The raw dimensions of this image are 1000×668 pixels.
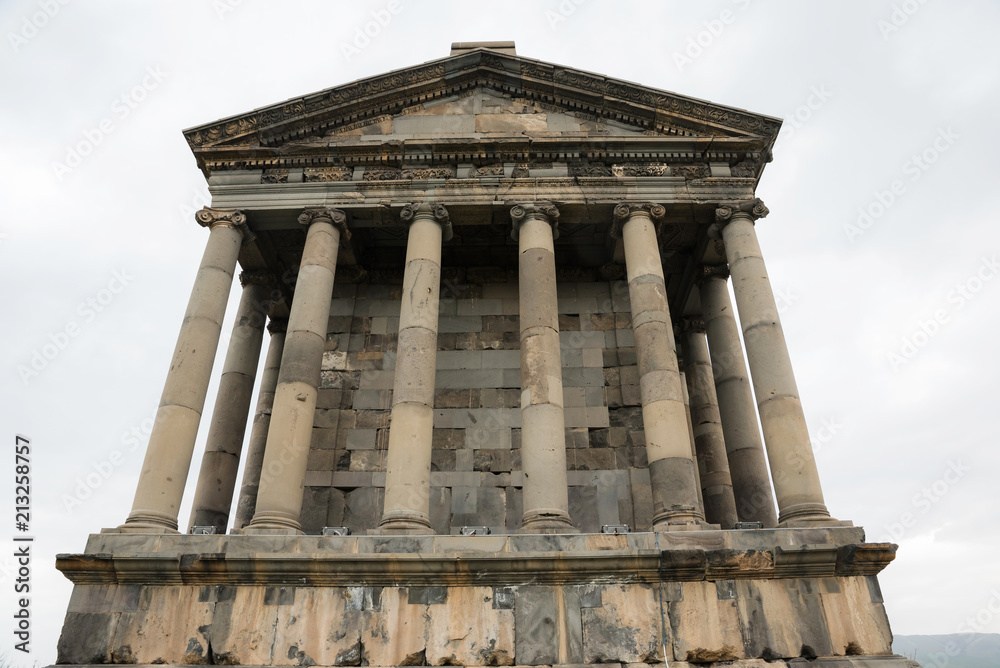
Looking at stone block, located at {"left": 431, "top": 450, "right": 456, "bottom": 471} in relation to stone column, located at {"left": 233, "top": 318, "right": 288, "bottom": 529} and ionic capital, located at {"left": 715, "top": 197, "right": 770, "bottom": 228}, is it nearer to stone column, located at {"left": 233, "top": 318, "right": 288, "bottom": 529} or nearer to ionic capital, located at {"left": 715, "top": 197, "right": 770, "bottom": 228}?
stone column, located at {"left": 233, "top": 318, "right": 288, "bottom": 529}

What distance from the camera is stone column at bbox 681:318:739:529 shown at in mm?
16781

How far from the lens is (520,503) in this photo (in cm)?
1488

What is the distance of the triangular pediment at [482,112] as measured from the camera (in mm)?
15836

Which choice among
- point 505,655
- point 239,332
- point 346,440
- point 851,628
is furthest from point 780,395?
point 239,332

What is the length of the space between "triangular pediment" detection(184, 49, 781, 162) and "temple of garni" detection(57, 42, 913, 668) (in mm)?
72

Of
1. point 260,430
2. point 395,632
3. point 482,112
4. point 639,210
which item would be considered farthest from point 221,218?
point 395,632

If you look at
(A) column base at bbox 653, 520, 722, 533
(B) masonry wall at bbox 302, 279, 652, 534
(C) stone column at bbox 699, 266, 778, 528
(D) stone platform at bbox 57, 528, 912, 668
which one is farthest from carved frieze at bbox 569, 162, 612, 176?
(D) stone platform at bbox 57, 528, 912, 668

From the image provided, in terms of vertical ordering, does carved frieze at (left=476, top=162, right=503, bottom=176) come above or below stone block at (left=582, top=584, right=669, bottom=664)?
above

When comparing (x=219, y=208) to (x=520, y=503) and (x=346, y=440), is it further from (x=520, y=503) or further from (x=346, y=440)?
(x=520, y=503)

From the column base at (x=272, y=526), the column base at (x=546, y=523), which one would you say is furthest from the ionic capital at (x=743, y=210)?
the column base at (x=272, y=526)

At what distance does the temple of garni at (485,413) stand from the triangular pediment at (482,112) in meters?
0.07

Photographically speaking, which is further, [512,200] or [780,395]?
[512,200]

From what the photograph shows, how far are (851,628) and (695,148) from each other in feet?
34.0

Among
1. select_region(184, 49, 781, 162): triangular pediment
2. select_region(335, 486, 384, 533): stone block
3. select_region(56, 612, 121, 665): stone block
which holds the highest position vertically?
select_region(184, 49, 781, 162): triangular pediment
